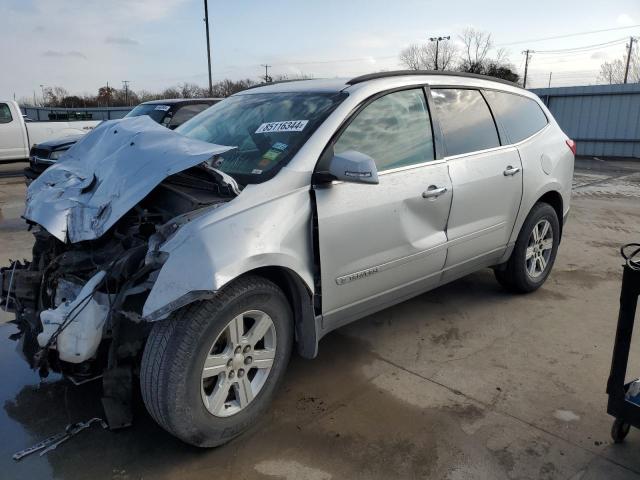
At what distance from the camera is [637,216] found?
26.6ft

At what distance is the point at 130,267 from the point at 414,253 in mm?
1721

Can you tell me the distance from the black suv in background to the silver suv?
16.8 ft

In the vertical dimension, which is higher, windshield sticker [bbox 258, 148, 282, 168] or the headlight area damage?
windshield sticker [bbox 258, 148, 282, 168]

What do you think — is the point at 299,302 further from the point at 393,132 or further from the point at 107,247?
the point at 393,132

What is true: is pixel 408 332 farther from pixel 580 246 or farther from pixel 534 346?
pixel 580 246

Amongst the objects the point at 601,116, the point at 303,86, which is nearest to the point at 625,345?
the point at 303,86

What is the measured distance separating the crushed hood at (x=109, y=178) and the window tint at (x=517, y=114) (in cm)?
245

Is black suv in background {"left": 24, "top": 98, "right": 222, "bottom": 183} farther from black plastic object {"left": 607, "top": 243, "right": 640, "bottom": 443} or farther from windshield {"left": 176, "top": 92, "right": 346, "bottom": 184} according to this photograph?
black plastic object {"left": 607, "top": 243, "right": 640, "bottom": 443}

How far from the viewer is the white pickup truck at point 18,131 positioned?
12836 mm

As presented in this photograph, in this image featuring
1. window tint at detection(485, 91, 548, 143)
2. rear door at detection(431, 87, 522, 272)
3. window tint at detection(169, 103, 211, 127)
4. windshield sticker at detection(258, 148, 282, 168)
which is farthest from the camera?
window tint at detection(169, 103, 211, 127)

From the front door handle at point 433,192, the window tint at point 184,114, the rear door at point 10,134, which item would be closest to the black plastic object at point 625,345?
the front door handle at point 433,192

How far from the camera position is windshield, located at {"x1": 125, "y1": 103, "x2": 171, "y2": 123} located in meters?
8.77

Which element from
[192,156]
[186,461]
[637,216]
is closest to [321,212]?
[192,156]

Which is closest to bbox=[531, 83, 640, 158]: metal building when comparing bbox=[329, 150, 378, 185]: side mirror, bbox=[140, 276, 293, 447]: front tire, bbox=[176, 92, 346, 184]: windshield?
bbox=[176, 92, 346, 184]: windshield
